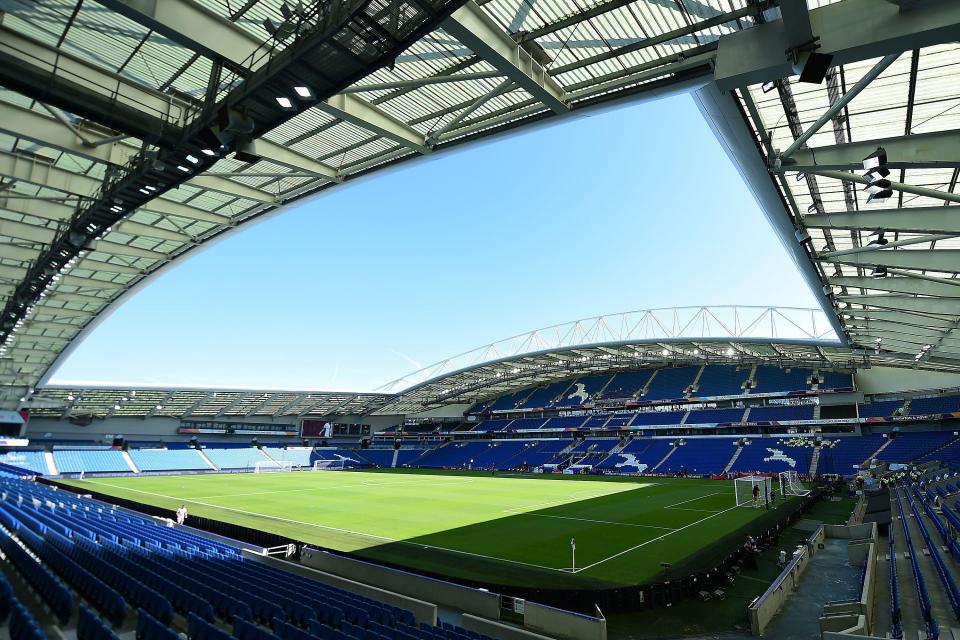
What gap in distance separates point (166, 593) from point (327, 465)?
2737 inches

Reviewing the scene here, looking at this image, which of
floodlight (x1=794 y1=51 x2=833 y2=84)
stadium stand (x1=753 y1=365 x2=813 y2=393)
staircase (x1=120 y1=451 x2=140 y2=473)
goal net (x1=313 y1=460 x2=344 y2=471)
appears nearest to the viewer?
floodlight (x1=794 y1=51 x2=833 y2=84)

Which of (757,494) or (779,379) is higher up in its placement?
(779,379)

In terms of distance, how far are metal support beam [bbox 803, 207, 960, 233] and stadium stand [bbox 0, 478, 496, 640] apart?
54.9ft

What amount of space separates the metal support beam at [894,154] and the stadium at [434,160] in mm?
77

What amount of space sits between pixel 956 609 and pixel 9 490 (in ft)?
125

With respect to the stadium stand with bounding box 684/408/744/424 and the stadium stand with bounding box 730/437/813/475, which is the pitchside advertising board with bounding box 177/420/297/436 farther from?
the stadium stand with bounding box 730/437/813/475

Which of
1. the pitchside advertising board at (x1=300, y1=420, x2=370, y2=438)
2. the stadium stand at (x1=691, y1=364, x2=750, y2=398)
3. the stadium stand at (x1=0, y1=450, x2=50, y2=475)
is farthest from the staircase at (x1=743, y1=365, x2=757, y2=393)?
the stadium stand at (x1=0, y1=450, x2=50, y2=475)

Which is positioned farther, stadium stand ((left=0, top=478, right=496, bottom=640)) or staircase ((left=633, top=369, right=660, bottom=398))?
staircase ((left=633, top=369, right=660, bottom=398))

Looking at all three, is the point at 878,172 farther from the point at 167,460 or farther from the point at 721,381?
the point at 167,460

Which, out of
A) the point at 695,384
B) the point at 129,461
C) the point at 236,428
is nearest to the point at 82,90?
the point at 129,461

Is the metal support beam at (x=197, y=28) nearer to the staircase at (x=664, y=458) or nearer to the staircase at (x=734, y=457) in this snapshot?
the staircase at (x=734, y=457)

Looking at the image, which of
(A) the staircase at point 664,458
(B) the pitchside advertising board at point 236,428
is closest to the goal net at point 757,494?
(A) the staircase at point 664,458

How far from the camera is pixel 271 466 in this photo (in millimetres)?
70688

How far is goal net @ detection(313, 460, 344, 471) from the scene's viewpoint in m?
74.6
